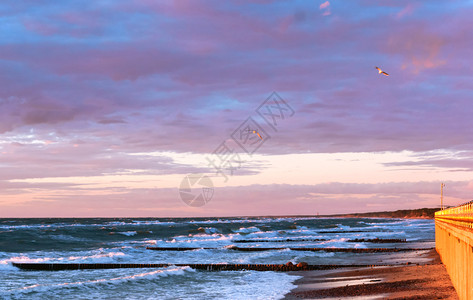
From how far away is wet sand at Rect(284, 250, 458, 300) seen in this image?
845 inches

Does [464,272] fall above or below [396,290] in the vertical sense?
above

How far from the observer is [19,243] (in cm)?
6475

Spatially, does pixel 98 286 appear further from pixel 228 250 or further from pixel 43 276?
pixel 228 250

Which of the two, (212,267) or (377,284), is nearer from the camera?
(377,284)

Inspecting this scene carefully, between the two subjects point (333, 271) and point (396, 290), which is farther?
point (333, 271)

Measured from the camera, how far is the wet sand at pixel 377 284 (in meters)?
21.5

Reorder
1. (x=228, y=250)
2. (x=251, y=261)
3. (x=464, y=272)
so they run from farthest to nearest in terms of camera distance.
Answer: (x=228, y=250), (x=251, y=261), (x=464, y=272)

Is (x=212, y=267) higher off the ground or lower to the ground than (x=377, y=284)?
lower

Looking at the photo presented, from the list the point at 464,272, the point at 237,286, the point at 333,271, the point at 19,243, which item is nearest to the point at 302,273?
the point at 333,271

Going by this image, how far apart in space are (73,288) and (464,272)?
62.5 feet

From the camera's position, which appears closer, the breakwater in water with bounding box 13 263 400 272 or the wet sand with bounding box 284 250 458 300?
the wet sand with bounding box 284 250 458 300

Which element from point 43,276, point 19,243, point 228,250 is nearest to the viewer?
point 43,276

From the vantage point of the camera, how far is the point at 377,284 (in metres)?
25.1

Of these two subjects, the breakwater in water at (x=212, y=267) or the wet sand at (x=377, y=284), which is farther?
the breakwater in water at (x=212, y=267)
